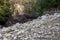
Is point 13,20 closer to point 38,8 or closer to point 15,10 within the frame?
point 15,10

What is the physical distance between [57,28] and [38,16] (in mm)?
3132

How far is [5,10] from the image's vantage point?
8914 millimetres

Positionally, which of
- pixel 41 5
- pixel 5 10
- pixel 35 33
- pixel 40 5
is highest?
pixel 41 5

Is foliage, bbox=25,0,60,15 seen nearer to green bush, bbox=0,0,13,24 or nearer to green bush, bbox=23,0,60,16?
green bush, bbox=23,0,60,16

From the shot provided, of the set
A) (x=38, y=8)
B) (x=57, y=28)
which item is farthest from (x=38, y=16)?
(x=57, y=28)

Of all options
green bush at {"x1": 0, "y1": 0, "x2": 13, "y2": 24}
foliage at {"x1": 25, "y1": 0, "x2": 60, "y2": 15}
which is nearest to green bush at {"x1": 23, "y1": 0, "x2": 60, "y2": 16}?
foliage at {"x1": 25, "y1": 0, "x2": 60, "y2": 15}

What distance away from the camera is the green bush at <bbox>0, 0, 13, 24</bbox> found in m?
8.84

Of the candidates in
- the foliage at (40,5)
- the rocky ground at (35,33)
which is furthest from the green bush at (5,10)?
the foliage at (40,5)

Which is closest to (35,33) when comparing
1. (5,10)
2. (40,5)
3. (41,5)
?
(5,10)

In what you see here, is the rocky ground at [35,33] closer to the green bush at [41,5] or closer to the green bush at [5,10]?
the green bush at [5,10]

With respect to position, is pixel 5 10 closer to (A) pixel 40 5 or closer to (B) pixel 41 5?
(A) pixel 40 5

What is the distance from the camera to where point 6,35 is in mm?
7531

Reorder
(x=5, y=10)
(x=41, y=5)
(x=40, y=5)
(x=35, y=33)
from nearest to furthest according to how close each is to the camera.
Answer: (x=35, y=33)
(x=5, y=10)
(x=40, y=5)
(x=41, y=5)

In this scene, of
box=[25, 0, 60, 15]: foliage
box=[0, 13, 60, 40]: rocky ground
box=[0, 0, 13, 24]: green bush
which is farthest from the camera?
box=[25, 0, 60, 15]: foliage
